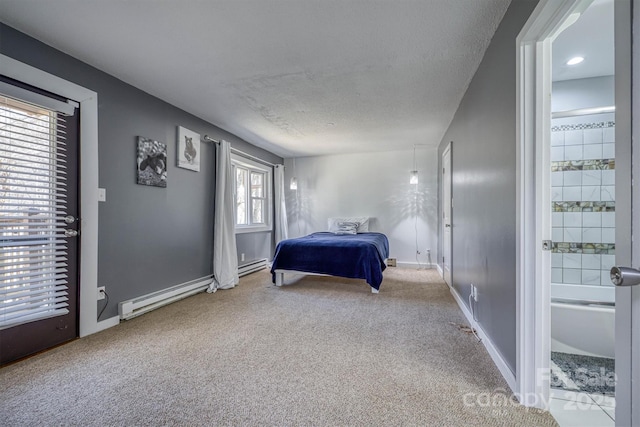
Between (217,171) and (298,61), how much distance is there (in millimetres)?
2078

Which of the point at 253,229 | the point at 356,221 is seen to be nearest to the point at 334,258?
the point at 356,221

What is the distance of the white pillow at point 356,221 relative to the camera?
5.05m

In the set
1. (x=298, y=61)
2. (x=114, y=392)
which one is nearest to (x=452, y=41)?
(x=298, y=61)

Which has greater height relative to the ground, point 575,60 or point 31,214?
point 575,60

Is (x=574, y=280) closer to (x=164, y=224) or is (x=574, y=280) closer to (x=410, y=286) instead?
(x=410, y=286)

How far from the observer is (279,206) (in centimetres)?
528

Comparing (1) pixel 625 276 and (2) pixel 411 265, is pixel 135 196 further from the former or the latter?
(2) pixel 411 265

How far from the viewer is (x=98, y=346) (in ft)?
6.56

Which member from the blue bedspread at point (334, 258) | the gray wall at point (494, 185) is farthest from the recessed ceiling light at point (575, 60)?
the blue bedspread at point (334, 258)

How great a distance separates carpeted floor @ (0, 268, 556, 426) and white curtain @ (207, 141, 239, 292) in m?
0.93

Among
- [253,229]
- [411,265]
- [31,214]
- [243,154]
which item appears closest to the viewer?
[31,214]

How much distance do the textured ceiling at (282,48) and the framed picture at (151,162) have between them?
0.55 meters

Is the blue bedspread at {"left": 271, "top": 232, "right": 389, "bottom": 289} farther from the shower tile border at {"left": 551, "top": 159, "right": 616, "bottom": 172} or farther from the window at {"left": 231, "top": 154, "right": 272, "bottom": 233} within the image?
the shower tile border at {"left": 551, "top": 159, "right": 616, "bottom": 172}

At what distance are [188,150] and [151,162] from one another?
560 millimetres
